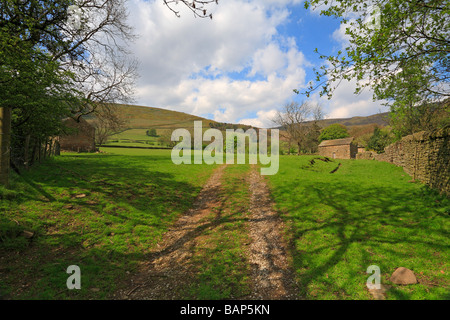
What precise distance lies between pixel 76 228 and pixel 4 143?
13.4 feet

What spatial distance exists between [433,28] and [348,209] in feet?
28.4

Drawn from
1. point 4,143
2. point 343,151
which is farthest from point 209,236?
point 343,151

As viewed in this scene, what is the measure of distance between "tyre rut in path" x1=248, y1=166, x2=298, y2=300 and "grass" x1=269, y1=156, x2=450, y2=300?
0.36m

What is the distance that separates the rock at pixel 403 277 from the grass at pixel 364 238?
0.40ft

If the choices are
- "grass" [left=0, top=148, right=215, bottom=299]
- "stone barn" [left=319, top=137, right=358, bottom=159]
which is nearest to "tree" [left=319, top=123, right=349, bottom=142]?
"stone barn" [left=319, top=137, right=358, bottom=159]

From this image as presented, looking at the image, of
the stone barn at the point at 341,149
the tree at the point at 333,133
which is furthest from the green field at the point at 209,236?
the tree at the point at 333,133

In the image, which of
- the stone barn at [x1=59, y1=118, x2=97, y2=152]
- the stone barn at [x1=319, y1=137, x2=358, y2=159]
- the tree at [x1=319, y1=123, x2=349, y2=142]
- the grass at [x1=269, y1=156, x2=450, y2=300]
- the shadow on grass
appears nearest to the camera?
the grass at [x1=269, y1=156, x2=450, y2=300]

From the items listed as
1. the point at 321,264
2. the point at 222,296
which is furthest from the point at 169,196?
the point at 321,264

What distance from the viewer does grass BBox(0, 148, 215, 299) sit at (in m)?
4.65

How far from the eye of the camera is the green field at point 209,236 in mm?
4680

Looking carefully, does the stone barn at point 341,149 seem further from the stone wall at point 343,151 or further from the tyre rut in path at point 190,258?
the tyre rut in path at point 190,258

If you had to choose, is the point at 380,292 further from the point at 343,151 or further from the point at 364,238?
the point at 343,151

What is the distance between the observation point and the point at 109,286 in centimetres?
472

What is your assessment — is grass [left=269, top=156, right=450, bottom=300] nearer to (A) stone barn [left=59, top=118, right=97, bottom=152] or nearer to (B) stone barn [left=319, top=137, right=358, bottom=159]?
(B) stone barn [left=319, top=137, right=358, bottom=159]
